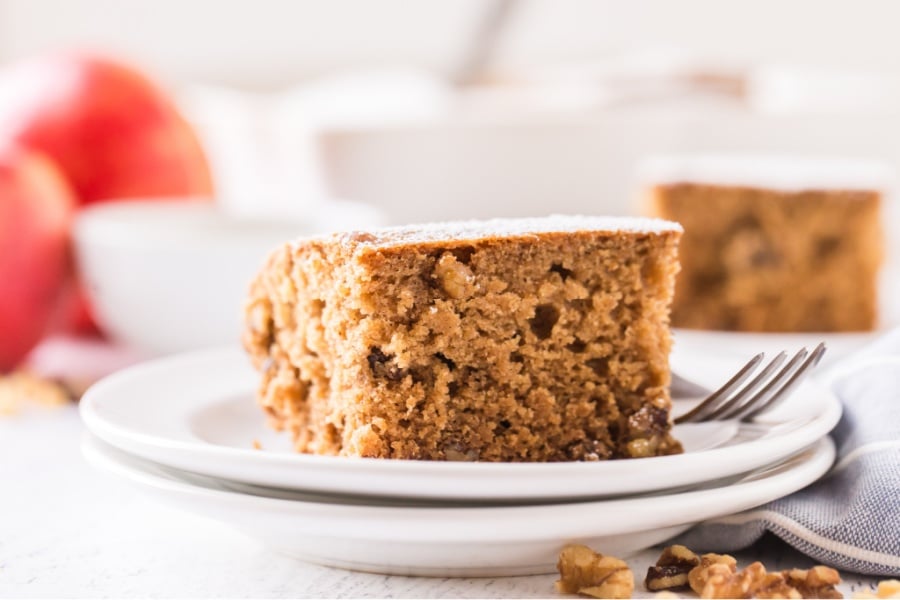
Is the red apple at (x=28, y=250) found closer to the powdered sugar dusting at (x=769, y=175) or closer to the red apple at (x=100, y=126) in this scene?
the red apple at (x=100, y=126)

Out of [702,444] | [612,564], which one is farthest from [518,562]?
[702,444]

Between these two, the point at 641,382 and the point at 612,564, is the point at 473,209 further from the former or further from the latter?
the point at 612,564

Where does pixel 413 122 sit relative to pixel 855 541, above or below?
above

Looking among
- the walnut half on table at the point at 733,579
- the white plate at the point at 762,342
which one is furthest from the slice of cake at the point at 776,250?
the walnut half on table at the point at 733,579

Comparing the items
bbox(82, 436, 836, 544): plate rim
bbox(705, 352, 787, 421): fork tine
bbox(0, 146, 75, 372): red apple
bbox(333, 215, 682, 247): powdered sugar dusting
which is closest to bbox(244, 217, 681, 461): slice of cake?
bbox(333, 215, 682, 247): powdered sugar dusting

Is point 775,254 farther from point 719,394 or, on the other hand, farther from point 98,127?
point 98,127

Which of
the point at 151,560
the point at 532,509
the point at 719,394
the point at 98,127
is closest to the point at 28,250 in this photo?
the point at 98,127
